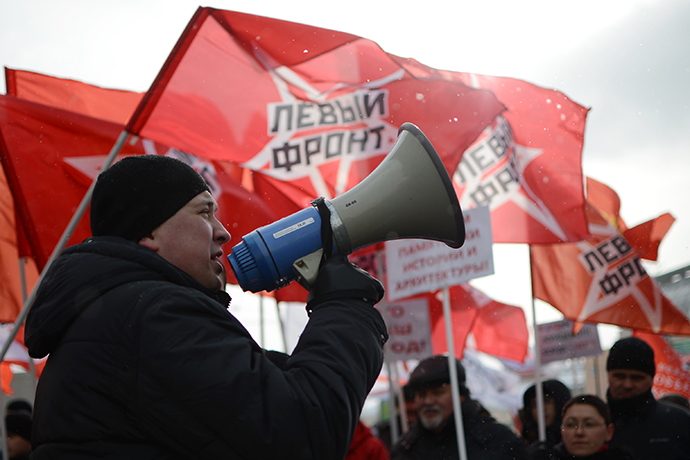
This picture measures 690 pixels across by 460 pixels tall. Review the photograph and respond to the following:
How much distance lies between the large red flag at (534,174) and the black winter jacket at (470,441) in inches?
129

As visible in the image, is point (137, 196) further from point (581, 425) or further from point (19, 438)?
point (19, 438)

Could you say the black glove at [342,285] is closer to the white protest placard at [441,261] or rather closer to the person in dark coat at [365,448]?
the person in dark coat at [365,448]

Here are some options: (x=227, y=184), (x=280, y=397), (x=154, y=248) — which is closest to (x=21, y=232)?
(x=227, y=184)

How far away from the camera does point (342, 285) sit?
4.14 ft

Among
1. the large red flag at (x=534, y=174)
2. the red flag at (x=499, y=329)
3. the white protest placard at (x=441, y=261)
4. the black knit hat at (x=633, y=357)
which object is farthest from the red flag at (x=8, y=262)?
the red flag at (x=499, y=329)

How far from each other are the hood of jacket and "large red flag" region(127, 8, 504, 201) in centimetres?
373

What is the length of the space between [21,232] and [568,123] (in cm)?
581

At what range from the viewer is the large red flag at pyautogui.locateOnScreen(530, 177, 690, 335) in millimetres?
7570

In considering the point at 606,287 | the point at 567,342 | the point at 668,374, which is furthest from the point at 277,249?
the point at 668,374

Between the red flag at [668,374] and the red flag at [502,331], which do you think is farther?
the red flag at [502,331]

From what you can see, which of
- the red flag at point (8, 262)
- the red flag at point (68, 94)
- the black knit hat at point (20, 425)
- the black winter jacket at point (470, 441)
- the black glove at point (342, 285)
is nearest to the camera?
the black glove at point (342, 285)

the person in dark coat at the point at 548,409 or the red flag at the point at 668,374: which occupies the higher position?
the person in dark coat at the point at 548,409

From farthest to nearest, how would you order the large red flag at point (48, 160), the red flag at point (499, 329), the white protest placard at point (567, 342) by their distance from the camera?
the red flag at point (499, 329)
the white protest placard at point (567, 342)
the large red flag at point (48, 160)

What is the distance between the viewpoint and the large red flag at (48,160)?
4738 mm
